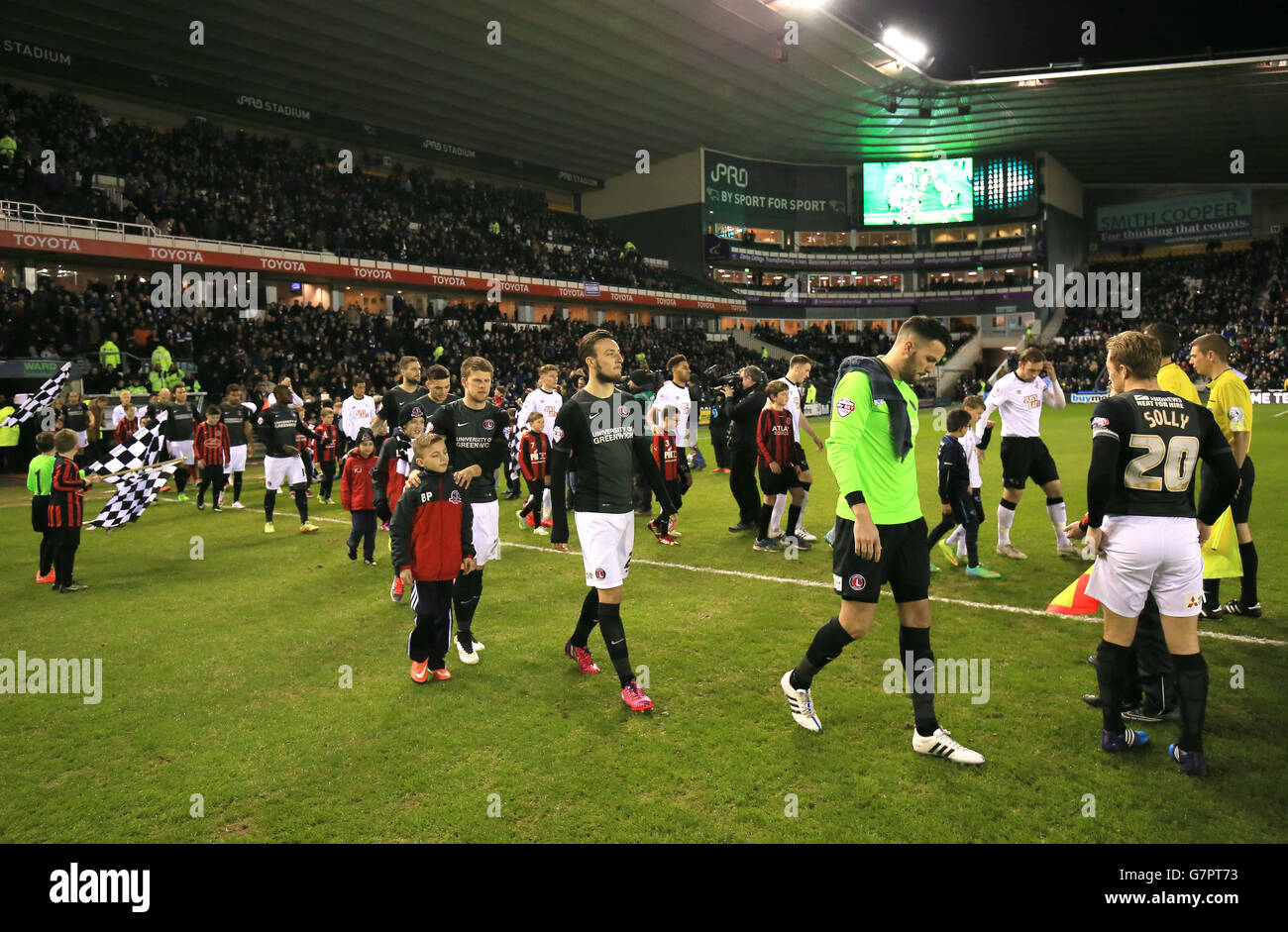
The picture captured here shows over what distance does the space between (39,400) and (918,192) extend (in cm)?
5898

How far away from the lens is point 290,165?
36875 millimetres

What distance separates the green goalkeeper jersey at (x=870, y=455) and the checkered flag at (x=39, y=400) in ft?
54.7

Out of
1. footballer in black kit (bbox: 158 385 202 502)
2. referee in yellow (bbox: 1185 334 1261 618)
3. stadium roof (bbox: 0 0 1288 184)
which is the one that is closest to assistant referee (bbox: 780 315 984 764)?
referee in yellow (bbox: 1185 334 1261 618)

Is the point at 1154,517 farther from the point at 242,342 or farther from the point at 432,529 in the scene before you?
the point at 242,342

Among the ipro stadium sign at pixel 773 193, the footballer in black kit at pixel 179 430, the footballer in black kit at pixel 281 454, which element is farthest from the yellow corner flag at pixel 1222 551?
the ipro stadium sign at pixel 773 193

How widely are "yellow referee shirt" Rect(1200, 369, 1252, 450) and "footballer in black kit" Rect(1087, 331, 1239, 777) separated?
2.28m

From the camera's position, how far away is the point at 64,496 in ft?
27.8

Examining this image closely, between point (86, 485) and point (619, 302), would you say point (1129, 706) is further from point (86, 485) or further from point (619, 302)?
point (619, 302)

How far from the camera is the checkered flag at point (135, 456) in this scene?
1084cm

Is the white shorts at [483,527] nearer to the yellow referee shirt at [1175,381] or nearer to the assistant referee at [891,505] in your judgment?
the assistant referee at [891,505]

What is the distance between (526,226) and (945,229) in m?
37.2

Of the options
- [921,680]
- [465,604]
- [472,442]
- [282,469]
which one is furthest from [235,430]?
[921,680]

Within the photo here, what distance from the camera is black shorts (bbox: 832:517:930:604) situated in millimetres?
4293
